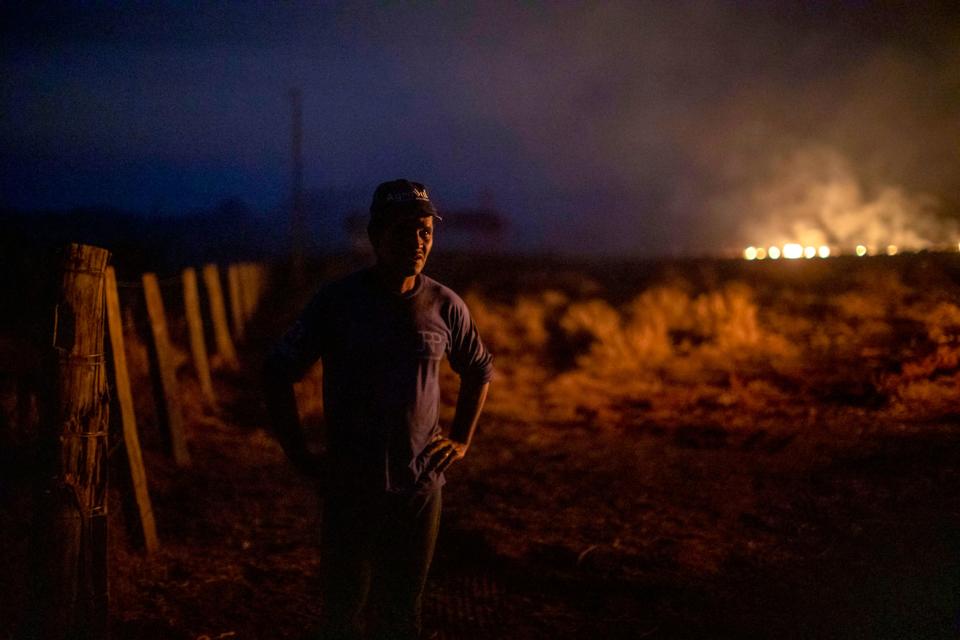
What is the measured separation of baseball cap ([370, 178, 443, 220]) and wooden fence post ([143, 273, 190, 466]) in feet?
17.2

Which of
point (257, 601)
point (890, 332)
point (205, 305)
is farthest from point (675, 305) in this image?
point (257, 601)

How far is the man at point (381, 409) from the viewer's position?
10.8ft

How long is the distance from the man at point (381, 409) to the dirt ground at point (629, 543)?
164 centimetres

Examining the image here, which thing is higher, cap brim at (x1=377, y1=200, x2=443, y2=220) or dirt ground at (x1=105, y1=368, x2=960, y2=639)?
cap brim at (x1=377, y1=200, x2=443, y2=220)

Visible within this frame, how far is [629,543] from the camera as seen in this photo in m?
6.27

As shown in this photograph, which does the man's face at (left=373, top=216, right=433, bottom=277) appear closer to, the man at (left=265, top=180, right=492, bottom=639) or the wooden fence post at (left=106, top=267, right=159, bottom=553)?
the man at (left=265, top=180, right=492, bottom=639)

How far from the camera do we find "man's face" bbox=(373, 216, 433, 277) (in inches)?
131

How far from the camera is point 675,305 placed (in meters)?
16.6

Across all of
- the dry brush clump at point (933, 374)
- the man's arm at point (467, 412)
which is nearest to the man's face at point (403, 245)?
the man's arm at point (467, 412)

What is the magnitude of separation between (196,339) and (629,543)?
7253 millimetres

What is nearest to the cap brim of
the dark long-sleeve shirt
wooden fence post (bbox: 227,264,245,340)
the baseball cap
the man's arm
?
the baseball cap

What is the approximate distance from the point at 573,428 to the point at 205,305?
759cm

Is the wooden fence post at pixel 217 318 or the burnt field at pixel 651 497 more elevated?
the wooden fence post at pixel 217 318

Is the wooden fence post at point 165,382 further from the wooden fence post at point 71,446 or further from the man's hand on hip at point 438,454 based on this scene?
the man's hand on hip at point 438,454
